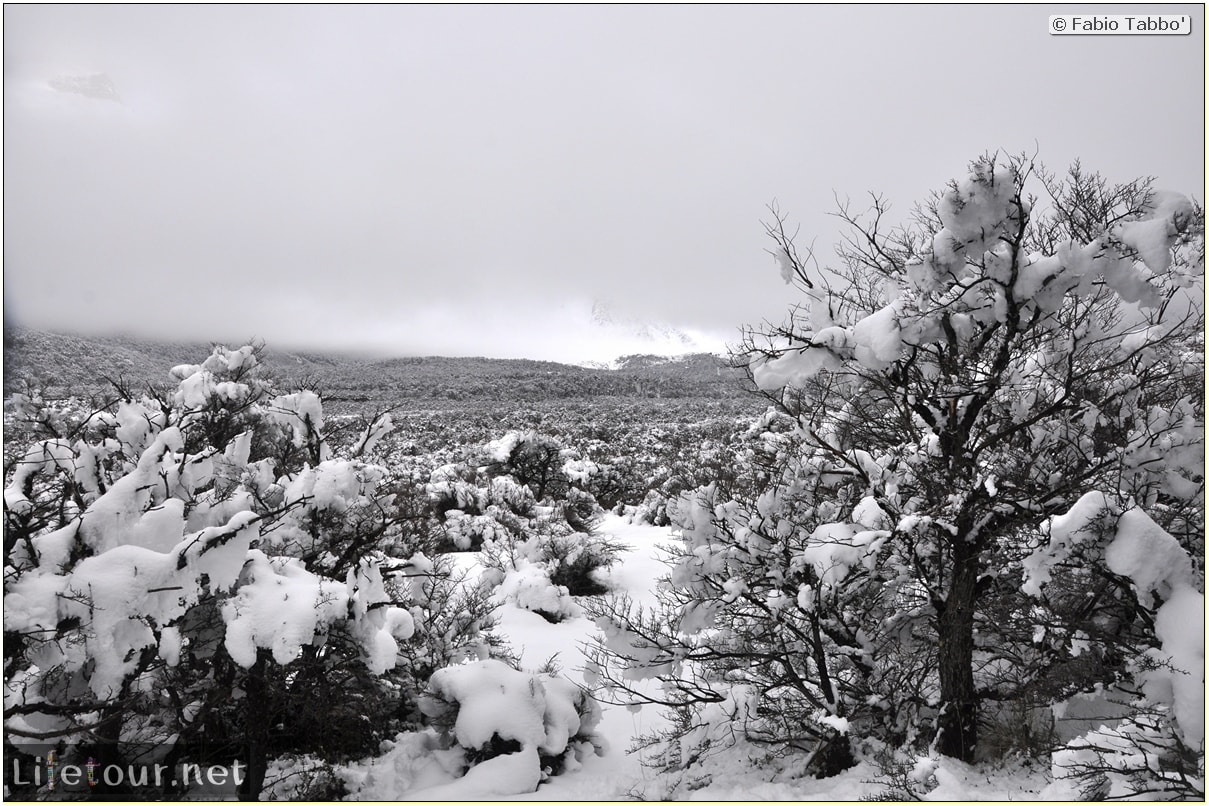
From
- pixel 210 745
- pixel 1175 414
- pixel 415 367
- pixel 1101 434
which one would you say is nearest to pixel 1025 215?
pixel 1175 414

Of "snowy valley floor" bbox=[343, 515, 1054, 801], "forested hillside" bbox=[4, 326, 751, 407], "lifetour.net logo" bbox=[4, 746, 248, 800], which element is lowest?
"snowy valley floor" bbox=[343, 515, 1054, 801]

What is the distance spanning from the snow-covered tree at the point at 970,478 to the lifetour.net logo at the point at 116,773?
3.75m

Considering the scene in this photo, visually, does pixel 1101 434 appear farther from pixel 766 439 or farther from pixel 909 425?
pixel 766 439

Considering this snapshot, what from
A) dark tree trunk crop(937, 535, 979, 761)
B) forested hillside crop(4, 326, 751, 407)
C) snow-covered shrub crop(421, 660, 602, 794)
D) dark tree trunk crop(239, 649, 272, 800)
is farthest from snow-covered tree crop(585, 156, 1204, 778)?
forested hillside crop(4, 326, 751, 407)

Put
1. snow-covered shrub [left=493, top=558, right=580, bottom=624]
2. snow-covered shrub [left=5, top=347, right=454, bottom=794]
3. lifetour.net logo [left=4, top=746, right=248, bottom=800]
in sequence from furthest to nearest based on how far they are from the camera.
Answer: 1. snow-covered shrub [left=493, top=558, right=580, bottom=624]
2. lifetour.net logo [left=4, top=746, right=248, bottom=800]
3. snow-covered shrub [left=5, top=347, right=454, bottom=794]

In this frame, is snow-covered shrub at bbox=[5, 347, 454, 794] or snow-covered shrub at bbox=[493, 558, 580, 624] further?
snow-covered shrub at bbox=[493, 558, 580, 624]

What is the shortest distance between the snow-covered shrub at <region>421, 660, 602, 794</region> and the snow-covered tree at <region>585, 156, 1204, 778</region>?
90cm

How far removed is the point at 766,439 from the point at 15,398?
10.2 metres

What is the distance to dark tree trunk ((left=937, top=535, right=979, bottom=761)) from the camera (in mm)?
5031

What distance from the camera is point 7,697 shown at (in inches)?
152

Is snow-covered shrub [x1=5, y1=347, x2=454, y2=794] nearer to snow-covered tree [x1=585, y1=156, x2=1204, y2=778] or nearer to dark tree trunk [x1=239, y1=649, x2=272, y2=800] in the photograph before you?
dark tree trunk [x1=239, y1=649, x2=272, y2=800]

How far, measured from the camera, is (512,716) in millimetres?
6172

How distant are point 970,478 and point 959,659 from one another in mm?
1647

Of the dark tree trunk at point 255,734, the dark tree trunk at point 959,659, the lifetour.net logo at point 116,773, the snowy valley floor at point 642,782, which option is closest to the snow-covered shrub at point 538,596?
the snowy valley floor at point 642,782
